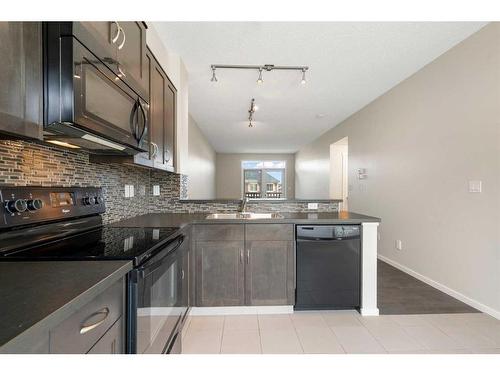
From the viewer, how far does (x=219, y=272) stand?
2.22 meters

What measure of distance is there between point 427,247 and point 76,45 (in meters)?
3.64

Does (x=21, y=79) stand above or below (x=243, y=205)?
above

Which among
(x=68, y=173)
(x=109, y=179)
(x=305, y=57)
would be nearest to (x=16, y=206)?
(x=68, y=173)

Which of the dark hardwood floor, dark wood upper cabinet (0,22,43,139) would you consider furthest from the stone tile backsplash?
the dark hardwood floor

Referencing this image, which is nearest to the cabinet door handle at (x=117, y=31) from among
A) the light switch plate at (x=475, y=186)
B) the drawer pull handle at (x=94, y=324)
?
the drawer pull handle at (x=94, y=324)

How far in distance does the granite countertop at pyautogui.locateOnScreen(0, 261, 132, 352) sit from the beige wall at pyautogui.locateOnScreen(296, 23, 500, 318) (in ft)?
9.53

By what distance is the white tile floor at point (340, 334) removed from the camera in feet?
5.89

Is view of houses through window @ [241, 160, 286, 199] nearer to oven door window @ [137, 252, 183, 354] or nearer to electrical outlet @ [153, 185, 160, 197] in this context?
electrical outlet @ [153, 185, 160, 197]

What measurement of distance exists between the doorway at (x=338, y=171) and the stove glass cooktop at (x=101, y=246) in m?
5.09

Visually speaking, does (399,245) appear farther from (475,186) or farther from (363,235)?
(363,235)

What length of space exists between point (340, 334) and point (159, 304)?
58.3 inches
